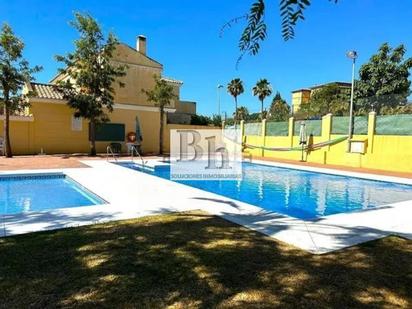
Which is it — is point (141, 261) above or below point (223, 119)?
below

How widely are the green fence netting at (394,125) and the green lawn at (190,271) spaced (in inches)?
428

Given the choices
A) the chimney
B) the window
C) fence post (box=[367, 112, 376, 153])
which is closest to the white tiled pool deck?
fence post (box=[367, 112, 376, 153])

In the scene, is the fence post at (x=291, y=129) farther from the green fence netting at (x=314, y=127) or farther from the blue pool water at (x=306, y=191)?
the blue pool water at (x=306, y=191)

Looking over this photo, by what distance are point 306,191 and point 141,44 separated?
18.4m

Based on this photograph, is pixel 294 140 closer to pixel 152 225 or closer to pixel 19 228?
pixel 152 225

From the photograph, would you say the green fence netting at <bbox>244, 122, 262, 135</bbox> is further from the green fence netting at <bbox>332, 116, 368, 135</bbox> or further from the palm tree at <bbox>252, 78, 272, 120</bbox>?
the palm tree at <bbox>252, 78, 272, 120</bbox>

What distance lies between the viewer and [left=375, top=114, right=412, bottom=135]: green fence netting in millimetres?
13678

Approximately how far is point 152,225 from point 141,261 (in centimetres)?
151

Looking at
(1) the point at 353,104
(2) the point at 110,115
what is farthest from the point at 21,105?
(1) the point at 353,104

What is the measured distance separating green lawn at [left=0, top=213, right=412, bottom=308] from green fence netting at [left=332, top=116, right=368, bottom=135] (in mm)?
11902

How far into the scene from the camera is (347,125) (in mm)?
16203

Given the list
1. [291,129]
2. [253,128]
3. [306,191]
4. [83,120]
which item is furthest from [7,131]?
[291,129]

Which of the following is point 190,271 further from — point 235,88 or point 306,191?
point 235,88

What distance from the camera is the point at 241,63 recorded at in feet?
6.20
